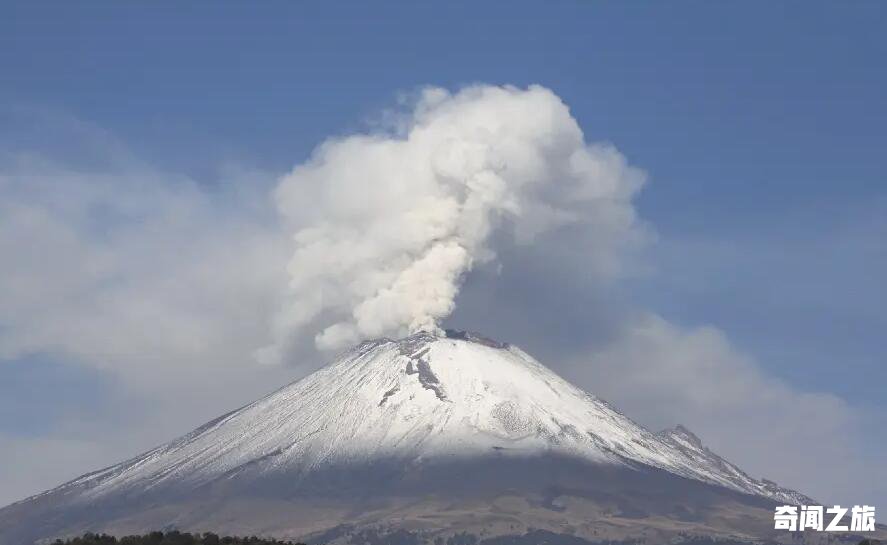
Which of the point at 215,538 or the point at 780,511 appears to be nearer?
the point at 215,538

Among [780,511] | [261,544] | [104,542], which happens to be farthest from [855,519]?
[104,542]

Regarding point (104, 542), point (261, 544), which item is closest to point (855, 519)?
point (261, 544)

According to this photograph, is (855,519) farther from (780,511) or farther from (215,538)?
(215,538)

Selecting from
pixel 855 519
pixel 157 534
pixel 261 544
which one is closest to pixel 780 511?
pixel 855 519

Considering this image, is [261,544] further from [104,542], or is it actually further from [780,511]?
[780,511]

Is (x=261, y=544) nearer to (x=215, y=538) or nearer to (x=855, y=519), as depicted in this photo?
(x=215, y=538)
